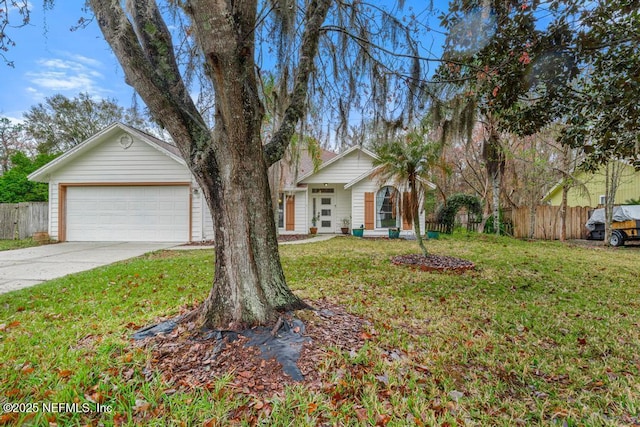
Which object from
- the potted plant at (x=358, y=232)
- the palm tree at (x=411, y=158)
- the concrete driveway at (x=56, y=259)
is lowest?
the concrete driveway at (x=56, y=259)

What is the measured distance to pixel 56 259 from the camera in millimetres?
7934

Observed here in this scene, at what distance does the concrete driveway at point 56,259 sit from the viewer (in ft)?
19.4

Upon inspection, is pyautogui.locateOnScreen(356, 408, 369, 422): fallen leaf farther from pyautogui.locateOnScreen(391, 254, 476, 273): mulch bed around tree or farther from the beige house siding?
the beige house siding

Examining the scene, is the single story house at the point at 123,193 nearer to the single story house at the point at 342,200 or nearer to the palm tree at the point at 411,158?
the single story house at the point at 342,200

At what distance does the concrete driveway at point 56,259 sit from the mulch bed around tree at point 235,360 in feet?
14.5

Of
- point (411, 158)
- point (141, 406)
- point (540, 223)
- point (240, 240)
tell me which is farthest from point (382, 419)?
point (540, 223)

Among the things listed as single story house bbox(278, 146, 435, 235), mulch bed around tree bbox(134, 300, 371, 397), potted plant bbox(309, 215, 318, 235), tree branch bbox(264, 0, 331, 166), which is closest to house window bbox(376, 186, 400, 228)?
single story house bbox(278, 146, 435, 235)

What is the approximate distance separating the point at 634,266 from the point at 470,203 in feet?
22.1

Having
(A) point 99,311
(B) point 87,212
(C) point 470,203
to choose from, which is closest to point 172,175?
(B) point 87,212

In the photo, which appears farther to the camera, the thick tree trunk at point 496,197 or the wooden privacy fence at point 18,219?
the thick tree trunk at point 496,197

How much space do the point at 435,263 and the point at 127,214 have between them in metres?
11.2

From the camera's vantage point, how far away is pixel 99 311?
3.83 m

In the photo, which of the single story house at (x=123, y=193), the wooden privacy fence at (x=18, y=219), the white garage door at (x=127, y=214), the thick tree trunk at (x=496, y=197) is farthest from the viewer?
the thick tree trunk at (x=496, y=197)

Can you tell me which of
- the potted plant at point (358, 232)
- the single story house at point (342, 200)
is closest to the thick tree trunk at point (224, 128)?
the single story house at point (342, 200)
